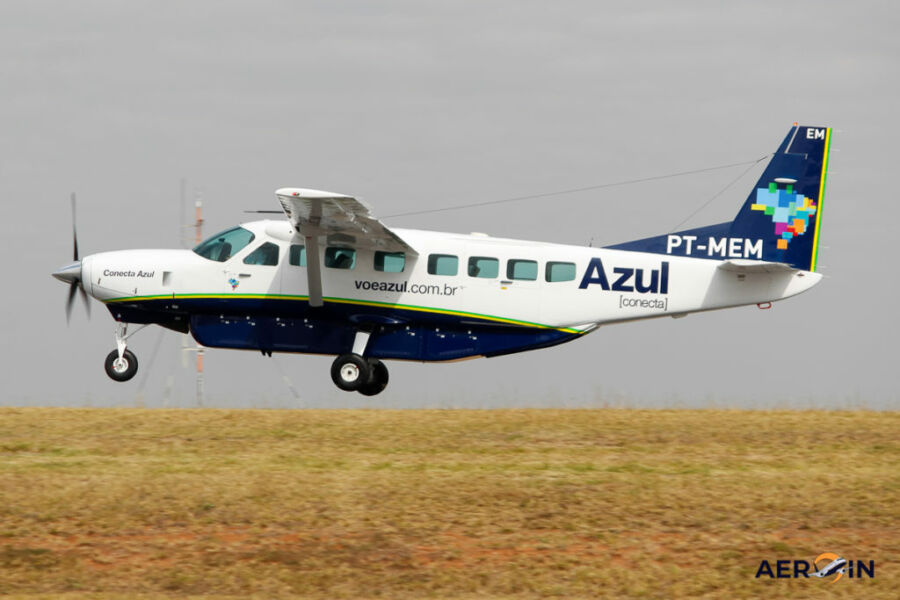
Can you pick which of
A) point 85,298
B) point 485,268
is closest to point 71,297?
point 85,298

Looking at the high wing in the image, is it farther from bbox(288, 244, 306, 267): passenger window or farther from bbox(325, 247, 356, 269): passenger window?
bbox(288, 244, 306, 267): passenger window

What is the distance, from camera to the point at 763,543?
11.8 m

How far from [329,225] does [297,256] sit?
1.19 meters

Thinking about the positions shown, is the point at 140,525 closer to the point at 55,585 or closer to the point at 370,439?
the point at 55,585

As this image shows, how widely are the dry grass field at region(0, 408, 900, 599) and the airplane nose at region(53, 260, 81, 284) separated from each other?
575cm

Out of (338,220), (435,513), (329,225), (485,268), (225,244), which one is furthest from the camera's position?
(225,244)

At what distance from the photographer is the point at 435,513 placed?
12.3 m

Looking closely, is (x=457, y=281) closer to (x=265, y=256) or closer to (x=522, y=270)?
(x=522, y=270)

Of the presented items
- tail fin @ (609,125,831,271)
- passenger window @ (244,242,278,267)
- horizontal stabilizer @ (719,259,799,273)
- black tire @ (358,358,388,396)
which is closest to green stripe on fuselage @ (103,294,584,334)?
passenger window @ (244,242,278,267)

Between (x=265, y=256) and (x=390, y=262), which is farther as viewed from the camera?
(x=265, y=256)

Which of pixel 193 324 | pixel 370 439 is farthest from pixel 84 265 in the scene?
pixel 370 439

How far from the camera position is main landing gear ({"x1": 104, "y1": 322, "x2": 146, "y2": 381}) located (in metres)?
20.8

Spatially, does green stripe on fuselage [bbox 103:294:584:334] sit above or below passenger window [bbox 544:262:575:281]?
below

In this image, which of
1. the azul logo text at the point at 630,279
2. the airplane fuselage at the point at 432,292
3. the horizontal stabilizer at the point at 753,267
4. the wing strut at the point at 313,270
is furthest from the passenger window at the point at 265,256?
the horizontal stabilizer at the point at 753,267
